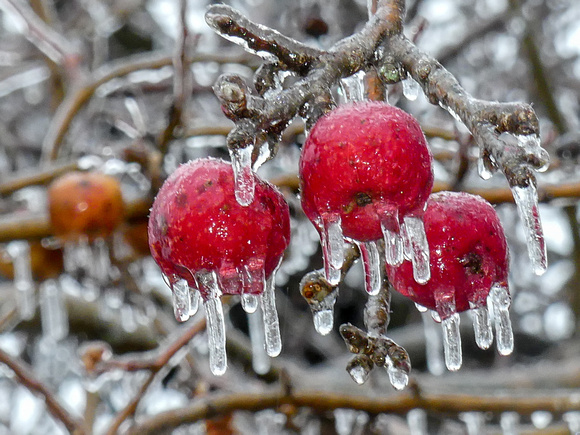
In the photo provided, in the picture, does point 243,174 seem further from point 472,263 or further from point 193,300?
point 472,263

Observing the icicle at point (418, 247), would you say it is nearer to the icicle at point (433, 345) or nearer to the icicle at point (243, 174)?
the icicle at point (243, 174)

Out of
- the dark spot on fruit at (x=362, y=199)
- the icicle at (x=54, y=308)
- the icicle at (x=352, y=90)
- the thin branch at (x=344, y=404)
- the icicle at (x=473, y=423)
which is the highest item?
the icicle at (x=54, y=308)

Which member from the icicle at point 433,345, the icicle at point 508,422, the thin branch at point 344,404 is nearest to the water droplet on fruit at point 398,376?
the thin branch at point 344,404

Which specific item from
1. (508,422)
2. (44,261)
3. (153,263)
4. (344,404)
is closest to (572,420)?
(508,422)

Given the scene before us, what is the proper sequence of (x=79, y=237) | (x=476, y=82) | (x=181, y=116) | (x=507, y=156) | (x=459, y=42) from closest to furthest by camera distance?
(x=507, y=156), (x=181, y=116), (x=79, y=237), (x=459, y=42), (x=476, y=82)

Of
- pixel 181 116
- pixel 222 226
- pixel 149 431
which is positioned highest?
pixel 181 116

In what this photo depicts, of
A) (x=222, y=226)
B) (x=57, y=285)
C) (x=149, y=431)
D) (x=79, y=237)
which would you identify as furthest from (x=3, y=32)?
(x=222, y=226)

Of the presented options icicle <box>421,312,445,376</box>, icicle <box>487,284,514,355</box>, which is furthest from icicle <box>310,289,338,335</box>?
icicle <box>421,312,445,376</box>

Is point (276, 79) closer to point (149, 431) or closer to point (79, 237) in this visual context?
point (149, 431)
